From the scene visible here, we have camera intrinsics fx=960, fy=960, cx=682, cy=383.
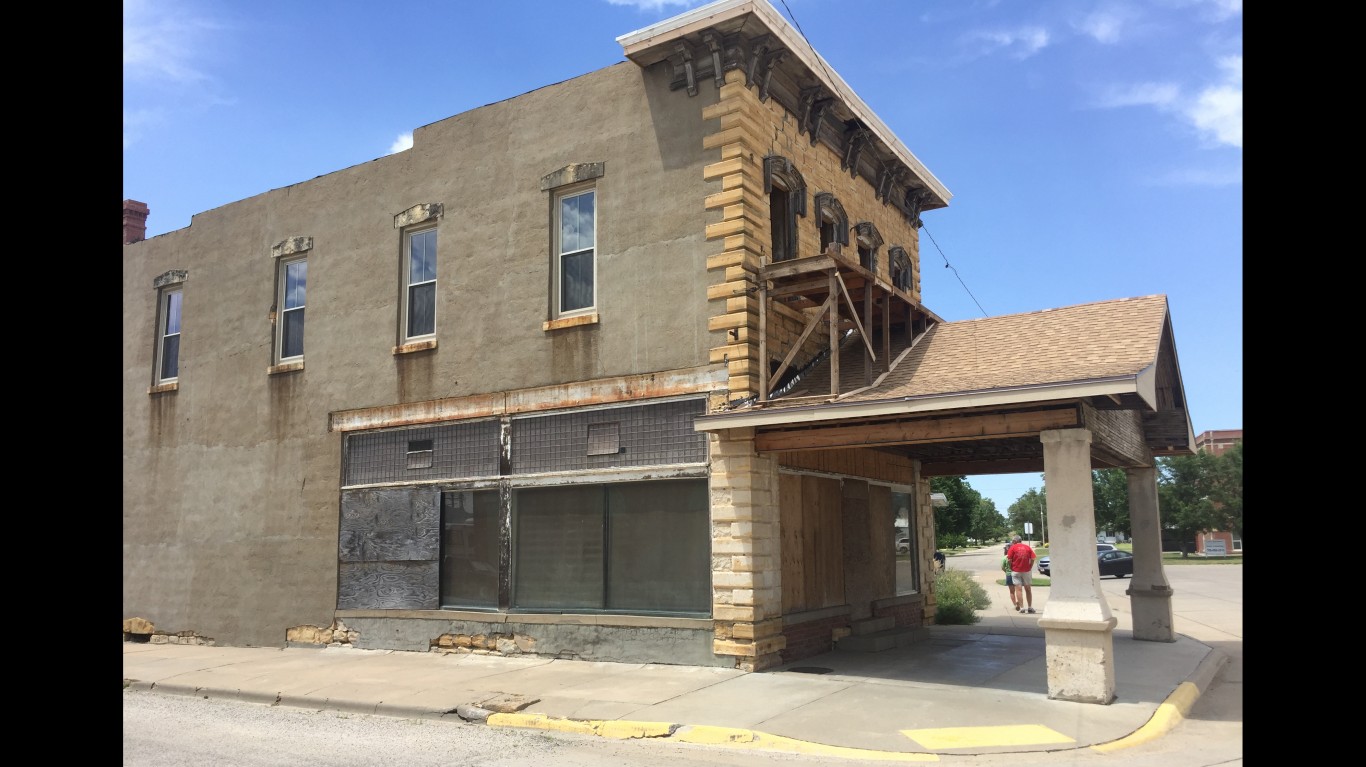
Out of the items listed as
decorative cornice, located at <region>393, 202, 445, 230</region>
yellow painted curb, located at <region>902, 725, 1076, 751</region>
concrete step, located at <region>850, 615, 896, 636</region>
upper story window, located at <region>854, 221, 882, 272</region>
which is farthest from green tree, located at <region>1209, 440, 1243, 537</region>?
yellow painted curb, located at <region>902, 725, 1076, 751</region>

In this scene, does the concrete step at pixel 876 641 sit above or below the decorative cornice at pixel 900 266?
below

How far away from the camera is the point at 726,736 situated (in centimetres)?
853

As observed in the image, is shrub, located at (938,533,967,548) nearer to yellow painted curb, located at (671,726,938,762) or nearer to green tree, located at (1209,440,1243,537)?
green tree, located at (1209,440,1243,537)

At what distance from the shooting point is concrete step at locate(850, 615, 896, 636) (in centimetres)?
1396

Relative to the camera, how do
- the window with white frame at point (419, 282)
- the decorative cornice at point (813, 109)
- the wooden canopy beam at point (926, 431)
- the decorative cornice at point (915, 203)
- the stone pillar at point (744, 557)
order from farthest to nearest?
the decorative cornice at point (915, 203)
the window with white frame at point (419, 282)
the decorative cornice at point (813, 109)
the stone pillar at point (744, 557)
the wooden canopy beam at point (926, 431)

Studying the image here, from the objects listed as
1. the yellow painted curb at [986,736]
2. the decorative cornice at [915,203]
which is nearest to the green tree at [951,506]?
the decorative cornice at [915,203]

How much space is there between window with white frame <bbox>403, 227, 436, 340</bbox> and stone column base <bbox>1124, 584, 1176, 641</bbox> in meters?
11.7

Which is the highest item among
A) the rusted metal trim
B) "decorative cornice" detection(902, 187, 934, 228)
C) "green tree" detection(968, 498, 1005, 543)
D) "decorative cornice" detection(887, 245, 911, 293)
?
"decorative cornice" detection(902, 187, 934, 228)

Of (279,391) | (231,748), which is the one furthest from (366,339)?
(231,748)

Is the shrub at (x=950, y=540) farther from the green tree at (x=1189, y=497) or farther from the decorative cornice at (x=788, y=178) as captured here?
the decorative cornice at (x=788, y=178)

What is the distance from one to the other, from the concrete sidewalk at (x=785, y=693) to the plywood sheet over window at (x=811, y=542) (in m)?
0.89

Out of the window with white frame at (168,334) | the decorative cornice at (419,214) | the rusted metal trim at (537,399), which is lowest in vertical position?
the rusted metal trim at (537,399)

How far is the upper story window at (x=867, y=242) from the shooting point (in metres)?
16.2

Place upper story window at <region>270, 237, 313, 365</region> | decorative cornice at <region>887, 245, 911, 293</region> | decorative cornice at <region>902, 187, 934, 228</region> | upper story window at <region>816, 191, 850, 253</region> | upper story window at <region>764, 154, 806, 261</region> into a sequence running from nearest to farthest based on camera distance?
upper story window at <region>764, 154, 806, 261</region>, upper story window at <region>816, 191, 850, 253</region>, upper story window at <region>270, 237, 313, 365</region>, decorative cornice at <region>887, 245, 911, 293</region>, decorative cornice at <region>902, 187, 934, 228</region>
